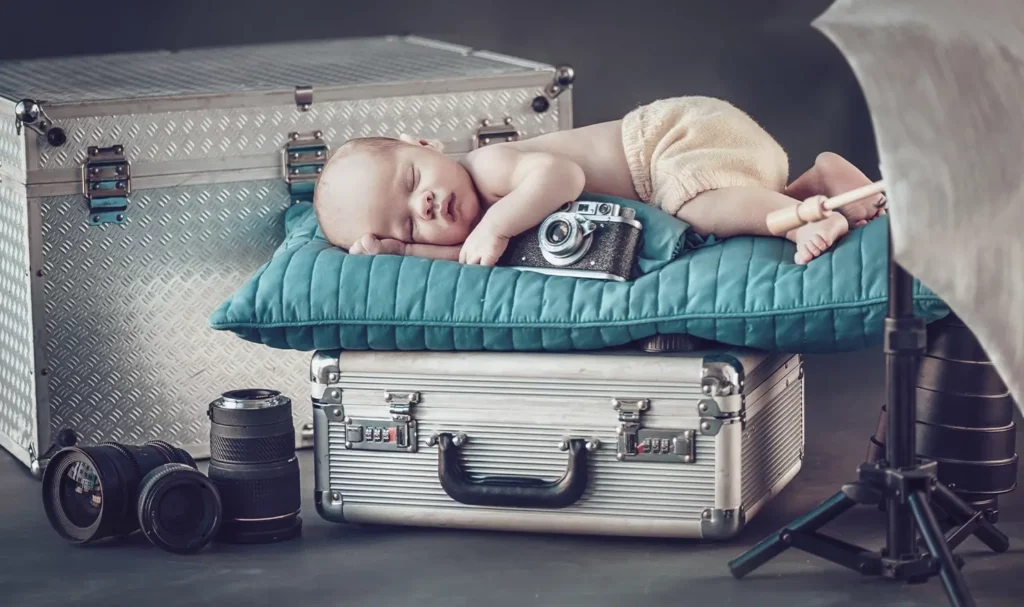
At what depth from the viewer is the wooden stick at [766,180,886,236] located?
3.40 meters

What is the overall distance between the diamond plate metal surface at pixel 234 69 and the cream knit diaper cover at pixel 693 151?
2.54 ft

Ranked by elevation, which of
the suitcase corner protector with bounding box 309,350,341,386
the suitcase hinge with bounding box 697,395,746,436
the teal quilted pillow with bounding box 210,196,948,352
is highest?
the teal quilted pillow with bounding box 210,196,948,352

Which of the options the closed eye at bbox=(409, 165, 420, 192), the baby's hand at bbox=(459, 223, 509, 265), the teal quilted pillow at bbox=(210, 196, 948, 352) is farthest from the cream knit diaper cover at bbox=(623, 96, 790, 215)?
the closed eye at bbox=(409, 165, 420, 192)

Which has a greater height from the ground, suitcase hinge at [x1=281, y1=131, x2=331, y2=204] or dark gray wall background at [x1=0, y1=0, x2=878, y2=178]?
dark gray wall background at [x1=0, y1=0, x2=878, y2=178]

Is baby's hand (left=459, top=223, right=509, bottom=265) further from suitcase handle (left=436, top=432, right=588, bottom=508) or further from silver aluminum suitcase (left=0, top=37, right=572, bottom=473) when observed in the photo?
silver aluminum suitcase (left=0, top=37, right=572, bottom=473)

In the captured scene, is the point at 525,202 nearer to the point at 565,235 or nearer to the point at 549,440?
the point at 565,235

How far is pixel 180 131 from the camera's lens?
15.1ft

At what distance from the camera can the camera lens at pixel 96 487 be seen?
3.87 metres

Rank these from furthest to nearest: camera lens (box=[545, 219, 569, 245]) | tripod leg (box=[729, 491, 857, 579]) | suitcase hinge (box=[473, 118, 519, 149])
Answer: suitcase hinge (box=[473, 118, 519, 149])
camera lens (box=[545, 219, 569, 245])
tripod leg (box=[729, 491, 857, 579])

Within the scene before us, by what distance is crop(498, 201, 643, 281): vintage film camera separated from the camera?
3.88 metres

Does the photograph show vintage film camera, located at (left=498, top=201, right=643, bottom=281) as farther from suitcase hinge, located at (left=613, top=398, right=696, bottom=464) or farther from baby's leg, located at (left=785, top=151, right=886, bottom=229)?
baby's leg, located at (left=785, top=151, right=886, bottom=229)

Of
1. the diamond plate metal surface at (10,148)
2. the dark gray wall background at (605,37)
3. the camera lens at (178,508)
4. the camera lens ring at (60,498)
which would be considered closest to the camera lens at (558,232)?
the camera lens at (178,508)

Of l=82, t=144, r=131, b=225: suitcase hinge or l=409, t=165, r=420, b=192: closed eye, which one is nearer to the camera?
l=409, t=165, r=420, b=192: closed eye

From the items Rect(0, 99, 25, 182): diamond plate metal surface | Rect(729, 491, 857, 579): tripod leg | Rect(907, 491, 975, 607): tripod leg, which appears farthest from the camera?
Rect(0, 99, 25, 182): diamond plate metal surface
